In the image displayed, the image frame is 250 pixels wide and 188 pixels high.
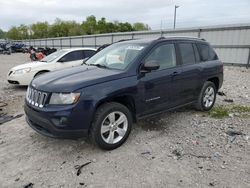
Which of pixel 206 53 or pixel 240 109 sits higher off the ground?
pixel 206 53

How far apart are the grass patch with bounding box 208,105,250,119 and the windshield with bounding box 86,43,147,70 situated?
2527 mm

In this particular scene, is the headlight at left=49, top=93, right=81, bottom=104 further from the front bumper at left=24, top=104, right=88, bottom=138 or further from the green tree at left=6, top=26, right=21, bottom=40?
the green tree at left=6, top=26, right=21, bottom=40

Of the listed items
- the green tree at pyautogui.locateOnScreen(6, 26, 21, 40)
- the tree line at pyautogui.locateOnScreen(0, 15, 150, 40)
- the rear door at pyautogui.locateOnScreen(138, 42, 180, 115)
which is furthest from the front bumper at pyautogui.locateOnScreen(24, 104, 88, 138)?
the green tree at pyautogui.locateOnScreen(6, 26, 21, 40)

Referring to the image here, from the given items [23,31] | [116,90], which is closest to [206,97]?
[116,90]

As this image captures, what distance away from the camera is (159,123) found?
493 centimetres

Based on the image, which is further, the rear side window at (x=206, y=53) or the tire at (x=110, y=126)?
the rear side window at (x=206, y=53)

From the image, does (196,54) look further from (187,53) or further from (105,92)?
(105,92)

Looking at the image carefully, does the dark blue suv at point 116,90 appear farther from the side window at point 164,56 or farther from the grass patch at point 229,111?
the grass patch at point 229,111

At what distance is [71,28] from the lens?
70.1 meters

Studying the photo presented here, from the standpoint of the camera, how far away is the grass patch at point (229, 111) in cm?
540

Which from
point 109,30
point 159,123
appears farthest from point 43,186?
point 109,30

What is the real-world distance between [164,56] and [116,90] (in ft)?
4.59

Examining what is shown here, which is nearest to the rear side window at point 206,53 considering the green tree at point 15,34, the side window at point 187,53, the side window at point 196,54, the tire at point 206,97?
the side window at point 196,54

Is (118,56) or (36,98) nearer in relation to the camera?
(36,98)
